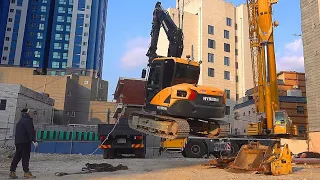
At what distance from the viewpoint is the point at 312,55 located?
22219 millimetres

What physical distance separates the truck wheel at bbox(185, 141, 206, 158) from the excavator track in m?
8.62

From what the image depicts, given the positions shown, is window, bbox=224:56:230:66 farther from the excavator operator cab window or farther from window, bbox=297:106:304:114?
the excavator operator cab window

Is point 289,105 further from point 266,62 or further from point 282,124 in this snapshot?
point 282,124

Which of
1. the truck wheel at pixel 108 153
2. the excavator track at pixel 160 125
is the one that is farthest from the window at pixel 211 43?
the excavator track at pixel 160 125

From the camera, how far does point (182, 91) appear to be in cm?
958

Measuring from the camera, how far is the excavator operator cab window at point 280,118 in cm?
1772

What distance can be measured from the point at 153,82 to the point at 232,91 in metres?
43.3

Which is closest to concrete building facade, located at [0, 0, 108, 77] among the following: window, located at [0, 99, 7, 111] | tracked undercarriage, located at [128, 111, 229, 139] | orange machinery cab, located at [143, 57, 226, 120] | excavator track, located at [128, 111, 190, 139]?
window, located at [0, 99, 7, 111]

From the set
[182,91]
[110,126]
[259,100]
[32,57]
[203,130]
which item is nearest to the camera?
[182,91]

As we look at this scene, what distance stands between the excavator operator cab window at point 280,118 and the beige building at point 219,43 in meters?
30.9

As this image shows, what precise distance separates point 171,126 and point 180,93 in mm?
1100

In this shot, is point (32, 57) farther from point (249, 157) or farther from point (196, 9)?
point (249, 157)

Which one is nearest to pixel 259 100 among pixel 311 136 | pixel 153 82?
pixel 311 136

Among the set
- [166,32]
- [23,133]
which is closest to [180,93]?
[166,32]
